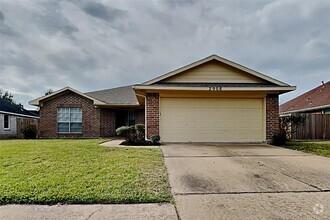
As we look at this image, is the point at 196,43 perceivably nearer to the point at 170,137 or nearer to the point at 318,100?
the point at 170,137

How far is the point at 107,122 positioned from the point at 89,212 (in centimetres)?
1440

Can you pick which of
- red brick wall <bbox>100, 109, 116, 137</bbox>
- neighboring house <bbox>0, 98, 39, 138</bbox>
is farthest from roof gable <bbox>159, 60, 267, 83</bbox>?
neighboring house <bbox>0, 98, 39, 138</bbox>

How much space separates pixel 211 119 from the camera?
11.4 m

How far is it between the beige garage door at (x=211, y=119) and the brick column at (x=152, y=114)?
1.10 ft

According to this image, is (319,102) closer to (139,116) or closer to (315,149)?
(315,149)

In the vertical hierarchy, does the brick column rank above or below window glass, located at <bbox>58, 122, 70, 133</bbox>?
above

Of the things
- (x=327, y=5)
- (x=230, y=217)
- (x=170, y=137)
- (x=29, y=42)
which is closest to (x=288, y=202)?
(x=230, y=217)

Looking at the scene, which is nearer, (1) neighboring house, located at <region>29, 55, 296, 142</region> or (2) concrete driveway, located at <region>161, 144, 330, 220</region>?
(2) concrete driveway, located at <region>161, 144, 330, 220</region>

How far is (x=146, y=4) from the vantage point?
984 cm

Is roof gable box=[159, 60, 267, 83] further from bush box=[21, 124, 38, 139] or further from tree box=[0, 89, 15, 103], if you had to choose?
tree box=[0, 89, 15, 103]

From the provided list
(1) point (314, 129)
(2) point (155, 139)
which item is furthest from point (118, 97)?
(1) point (314, 129)

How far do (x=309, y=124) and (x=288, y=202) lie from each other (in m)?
14.1

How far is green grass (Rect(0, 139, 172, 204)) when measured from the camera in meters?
3.70

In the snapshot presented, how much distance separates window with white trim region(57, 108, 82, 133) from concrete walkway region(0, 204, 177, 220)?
13.9 meters
